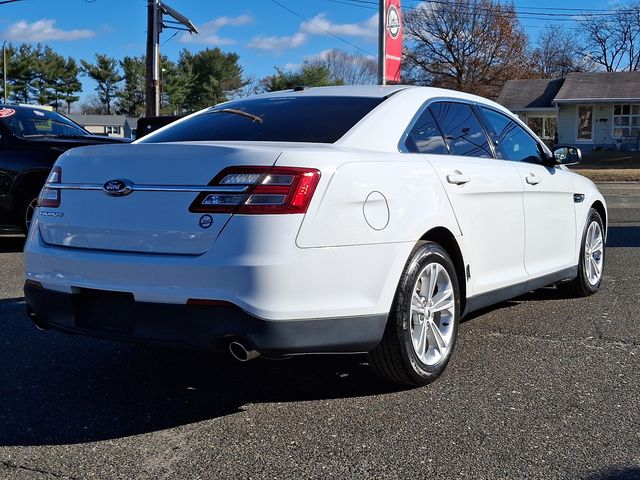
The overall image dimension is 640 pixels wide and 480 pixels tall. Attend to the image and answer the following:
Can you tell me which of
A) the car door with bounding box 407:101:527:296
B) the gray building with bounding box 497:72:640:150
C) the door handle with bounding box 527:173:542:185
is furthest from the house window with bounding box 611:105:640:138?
the car door with bounding box 407:101:527:296

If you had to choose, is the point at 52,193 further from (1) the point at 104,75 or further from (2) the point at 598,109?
(1) the point at 104,75

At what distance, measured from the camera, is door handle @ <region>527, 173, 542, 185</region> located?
16.6 feet

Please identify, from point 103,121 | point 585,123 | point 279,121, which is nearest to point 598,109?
point 585,123

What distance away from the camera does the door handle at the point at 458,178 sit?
4.14 meters

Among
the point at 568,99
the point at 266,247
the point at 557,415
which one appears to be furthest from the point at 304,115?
the point at 568,99

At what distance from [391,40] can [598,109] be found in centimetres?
2619

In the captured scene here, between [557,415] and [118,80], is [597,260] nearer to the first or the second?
[557,415]

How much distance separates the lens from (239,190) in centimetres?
324

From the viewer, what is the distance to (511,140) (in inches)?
208

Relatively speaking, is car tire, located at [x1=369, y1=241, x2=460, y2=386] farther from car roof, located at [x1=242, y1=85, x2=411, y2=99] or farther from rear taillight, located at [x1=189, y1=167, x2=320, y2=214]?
car roof, located at [x1=242, y1=85, x2=411, y2=99]

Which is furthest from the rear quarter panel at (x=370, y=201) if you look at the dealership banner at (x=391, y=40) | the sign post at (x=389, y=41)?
the dealership banner at (x=391, y=40)

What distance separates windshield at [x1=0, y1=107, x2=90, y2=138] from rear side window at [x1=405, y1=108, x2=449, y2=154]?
6.13 m

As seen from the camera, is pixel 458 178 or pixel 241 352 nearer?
pixel 241 352

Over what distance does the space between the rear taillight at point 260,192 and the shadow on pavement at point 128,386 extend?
42.2 inches
